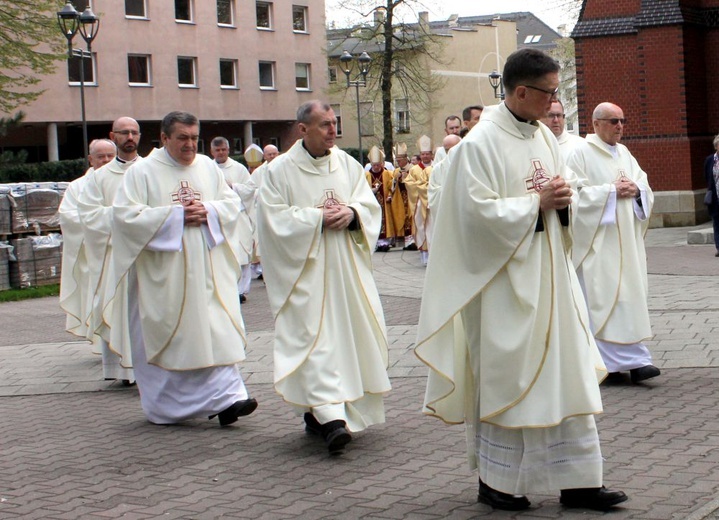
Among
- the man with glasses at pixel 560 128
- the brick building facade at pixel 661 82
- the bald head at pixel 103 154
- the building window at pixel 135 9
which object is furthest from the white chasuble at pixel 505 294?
the building window at pixel 135 9

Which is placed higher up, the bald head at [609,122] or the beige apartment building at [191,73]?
the beige apartment building at [191,73]

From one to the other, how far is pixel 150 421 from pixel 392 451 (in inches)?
87.2

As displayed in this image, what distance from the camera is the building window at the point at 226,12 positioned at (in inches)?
2154

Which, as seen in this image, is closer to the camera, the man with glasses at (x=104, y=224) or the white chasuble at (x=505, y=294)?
the white chasuble at (x=505, y=294)

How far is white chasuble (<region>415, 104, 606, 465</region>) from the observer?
5426 mm

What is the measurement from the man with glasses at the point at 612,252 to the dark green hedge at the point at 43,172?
3183 cm

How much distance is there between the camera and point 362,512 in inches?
224

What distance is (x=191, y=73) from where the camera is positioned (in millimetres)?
53438

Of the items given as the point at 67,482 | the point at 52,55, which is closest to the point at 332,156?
the point at 67,482

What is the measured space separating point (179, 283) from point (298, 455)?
1.82 metres

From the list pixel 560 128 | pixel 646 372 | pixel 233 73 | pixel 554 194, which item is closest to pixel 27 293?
pixel 560 128

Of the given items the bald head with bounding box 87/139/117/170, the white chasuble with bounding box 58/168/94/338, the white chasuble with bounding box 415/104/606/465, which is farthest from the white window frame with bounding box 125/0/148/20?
the white chasuble with bounding box 415/104/606/465

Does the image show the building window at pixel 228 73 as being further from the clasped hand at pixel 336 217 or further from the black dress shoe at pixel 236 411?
the clasped hand at pixel 336 217

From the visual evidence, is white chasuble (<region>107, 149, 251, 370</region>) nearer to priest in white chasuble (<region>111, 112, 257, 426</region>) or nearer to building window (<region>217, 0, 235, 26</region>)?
priest in white chasuble (<region>111, 112, 257, 426</region>)
